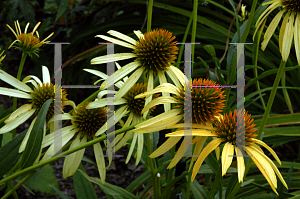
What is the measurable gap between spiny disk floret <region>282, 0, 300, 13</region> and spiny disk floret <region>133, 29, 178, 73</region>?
201mm

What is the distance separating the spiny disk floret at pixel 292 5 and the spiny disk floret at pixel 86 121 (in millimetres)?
355

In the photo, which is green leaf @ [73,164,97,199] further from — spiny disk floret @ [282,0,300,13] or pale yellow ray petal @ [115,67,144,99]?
spiny disk floret @ [282,0,300,13]

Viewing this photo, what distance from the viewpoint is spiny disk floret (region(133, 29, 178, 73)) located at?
43 centimetres

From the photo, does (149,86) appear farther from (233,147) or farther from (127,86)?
(233,147)

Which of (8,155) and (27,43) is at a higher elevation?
(27,43)

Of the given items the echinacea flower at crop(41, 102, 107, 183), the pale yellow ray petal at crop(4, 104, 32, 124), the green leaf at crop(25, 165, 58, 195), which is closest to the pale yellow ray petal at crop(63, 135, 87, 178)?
the echinacea flower at crop(41, 102, 107, 183)

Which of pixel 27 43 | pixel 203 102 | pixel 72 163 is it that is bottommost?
pixel 72 163

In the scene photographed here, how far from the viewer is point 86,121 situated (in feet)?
1.47

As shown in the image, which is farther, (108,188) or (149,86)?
(108,188)

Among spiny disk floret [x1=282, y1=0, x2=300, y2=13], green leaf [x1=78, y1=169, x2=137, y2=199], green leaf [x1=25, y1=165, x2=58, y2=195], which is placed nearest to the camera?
spiny disk floret [x1=282, y1=0, x2=300, y2=13]

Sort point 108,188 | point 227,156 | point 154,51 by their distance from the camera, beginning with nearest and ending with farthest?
point 227,156
point 154,51
point 108,188

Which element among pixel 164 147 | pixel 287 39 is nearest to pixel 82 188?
pixel 164 147

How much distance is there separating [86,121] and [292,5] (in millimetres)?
400

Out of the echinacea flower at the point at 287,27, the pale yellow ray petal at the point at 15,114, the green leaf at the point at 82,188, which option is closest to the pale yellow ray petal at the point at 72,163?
the pale yellow ray petal at the point at 15,114
